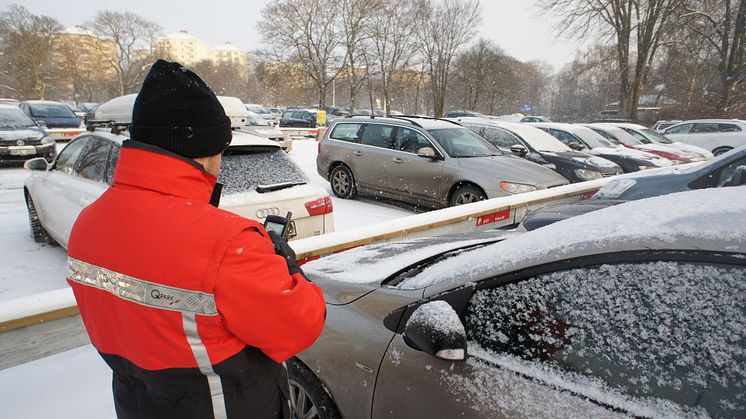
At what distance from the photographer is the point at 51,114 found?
18.2 m

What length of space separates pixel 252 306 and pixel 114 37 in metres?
70.2

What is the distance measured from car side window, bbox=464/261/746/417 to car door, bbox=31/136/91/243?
4551 mm

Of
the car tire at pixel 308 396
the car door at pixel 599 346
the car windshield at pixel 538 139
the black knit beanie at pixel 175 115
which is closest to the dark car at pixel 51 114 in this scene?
the car windshield at pixel 538 139

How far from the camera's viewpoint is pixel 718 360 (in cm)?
124

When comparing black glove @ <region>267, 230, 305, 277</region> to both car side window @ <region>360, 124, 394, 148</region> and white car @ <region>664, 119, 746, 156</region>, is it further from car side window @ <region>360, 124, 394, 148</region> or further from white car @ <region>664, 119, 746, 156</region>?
white car @ <region>664, 119, 746, 156</region>

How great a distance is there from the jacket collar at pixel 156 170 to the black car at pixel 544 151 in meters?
8.14

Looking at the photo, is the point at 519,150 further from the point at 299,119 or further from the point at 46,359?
the point at 299,119

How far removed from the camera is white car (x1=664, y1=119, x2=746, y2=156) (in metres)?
16.3

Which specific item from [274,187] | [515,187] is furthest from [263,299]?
[515,187]

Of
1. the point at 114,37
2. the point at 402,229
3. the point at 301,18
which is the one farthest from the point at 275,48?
the point at 402,229

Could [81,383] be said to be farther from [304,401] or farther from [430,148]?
[430,148]

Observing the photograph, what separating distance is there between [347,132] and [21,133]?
351 inches

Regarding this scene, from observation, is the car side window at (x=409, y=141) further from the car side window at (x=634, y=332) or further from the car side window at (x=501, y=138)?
the car side window at (x=634, y=332)

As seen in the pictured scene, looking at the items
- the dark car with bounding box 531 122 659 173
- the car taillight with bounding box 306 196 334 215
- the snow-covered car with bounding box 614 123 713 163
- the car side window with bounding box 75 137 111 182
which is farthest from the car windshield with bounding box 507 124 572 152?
the car side window with bounding box 75 137 111 182
